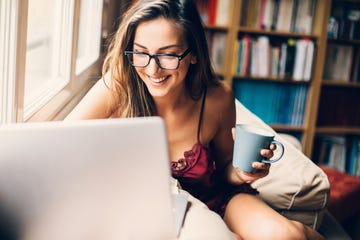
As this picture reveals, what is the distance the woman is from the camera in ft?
3.95

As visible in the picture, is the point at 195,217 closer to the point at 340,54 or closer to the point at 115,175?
the point at 115,175

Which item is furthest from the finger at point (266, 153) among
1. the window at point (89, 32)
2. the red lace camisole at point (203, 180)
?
the window at point (89, 32)

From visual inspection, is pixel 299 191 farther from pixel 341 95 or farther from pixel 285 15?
pixel 341 95

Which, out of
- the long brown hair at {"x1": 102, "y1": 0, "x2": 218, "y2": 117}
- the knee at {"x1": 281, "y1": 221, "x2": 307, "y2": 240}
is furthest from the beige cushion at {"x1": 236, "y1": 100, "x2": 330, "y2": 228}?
the long brown hair at {"x1": 102, "y1": 0, "x2": 218, "y2": 117}

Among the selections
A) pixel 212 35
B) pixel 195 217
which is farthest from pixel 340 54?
pixel 195 217

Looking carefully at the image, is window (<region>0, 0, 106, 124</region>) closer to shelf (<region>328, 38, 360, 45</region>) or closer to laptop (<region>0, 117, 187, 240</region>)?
laptop (<region>0, 117, 187, 240</region>)

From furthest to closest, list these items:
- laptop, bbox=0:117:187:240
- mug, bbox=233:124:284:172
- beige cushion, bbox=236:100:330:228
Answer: beige cushion, bbox=236:100:330:228 → mug, bbox=233:124:284:172 → laptop, bbox=0:117:187:240

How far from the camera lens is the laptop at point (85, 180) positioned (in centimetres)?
62

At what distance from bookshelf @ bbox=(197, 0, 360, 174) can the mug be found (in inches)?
74.3

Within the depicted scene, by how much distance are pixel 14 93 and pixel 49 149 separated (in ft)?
1.85

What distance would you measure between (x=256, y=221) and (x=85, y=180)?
0.68 m

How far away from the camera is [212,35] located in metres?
2.93

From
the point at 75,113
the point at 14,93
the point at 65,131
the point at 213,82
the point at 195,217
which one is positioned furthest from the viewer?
the point at 213,82

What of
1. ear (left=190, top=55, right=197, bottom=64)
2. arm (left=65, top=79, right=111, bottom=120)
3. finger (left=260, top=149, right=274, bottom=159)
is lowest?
finger (left=260, top=149, right=274, bottom=159)
